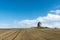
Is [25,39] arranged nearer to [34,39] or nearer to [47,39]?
[34,39]

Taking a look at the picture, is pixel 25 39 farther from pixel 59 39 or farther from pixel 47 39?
pixel 59 39

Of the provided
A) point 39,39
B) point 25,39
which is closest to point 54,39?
point 39,39

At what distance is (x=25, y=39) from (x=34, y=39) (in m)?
0.52

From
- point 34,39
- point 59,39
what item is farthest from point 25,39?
point 59,39

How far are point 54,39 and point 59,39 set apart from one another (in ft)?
0.92

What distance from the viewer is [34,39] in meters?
8.84

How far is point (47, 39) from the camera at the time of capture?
857 cm

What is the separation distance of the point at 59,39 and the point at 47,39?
667mm

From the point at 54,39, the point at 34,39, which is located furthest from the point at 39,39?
the point at 54,39

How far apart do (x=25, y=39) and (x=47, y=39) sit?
1.26 m

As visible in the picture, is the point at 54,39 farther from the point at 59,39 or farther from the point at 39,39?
the point at 39,39

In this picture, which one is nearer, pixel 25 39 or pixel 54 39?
pixel 54 39

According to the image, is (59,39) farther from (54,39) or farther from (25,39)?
(25,39)

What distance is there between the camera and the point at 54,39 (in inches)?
331
